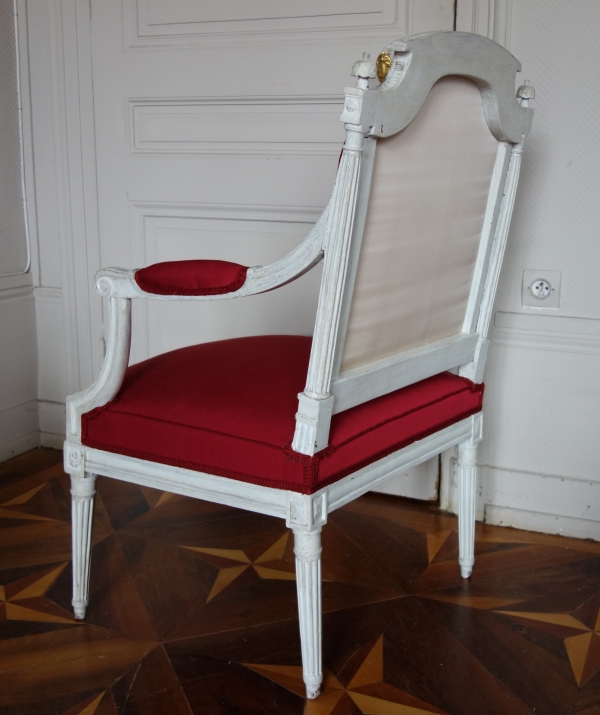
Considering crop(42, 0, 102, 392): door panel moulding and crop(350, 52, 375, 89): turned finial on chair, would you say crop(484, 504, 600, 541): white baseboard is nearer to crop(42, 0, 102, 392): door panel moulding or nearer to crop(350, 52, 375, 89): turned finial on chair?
crop(42, 0, 102, 392): door panel moulding

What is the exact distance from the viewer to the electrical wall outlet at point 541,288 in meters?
2.02

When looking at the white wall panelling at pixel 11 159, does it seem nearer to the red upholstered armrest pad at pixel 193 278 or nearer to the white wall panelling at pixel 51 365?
the white wall panelling at pixel 51 365

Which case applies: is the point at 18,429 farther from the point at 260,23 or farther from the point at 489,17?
the point at 489,17

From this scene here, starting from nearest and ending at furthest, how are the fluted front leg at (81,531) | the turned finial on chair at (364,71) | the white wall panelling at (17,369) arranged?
the turned finial on chair at (364,71) < the fluted front leg at (81,531) < the white wall panelling at (17,369)

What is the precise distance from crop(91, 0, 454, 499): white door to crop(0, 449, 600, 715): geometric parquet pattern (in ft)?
1.25

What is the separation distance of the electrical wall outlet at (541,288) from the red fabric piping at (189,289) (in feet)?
3.16

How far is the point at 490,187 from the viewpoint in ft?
5.11

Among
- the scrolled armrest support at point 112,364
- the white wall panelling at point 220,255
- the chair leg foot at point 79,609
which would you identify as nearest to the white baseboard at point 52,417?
the white wall panelling at point 220,255

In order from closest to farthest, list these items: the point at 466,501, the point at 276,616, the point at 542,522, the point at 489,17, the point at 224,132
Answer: the point at 276,616 < the point at 466,501 < the point at 489,17 < the point at 542,522 < the point at 224,132

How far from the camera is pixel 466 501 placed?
1812 millimetres

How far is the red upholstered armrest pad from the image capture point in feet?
4.33

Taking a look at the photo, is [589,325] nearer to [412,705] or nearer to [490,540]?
[490,540]

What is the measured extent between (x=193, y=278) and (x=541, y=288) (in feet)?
3.37

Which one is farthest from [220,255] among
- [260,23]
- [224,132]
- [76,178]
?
[260,23]
